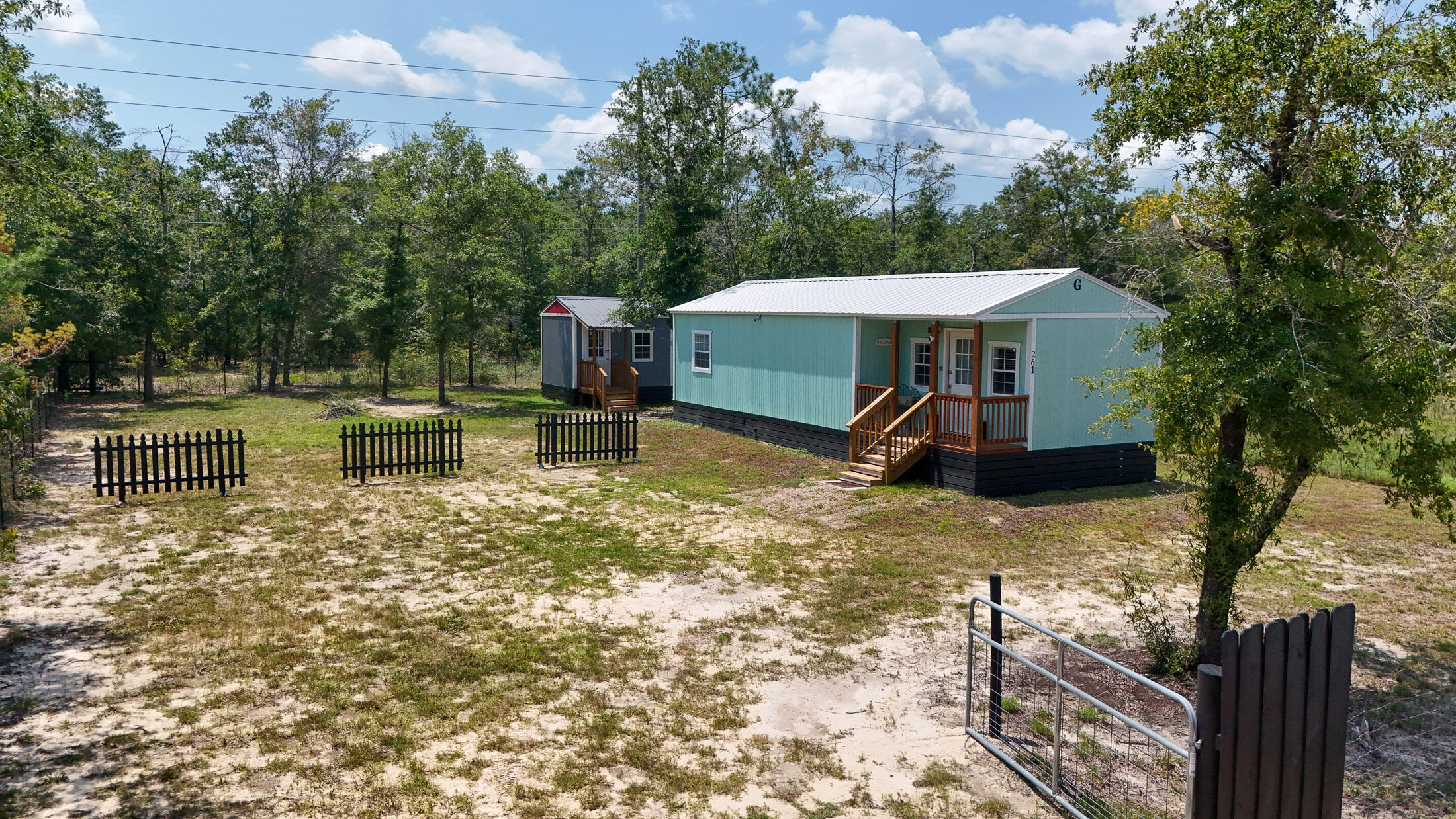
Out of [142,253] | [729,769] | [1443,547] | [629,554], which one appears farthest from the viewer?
[142,253]

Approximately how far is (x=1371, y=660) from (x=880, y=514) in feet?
22.4

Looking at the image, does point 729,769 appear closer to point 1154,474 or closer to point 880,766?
point 880,766

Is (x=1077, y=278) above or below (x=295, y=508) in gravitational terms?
above

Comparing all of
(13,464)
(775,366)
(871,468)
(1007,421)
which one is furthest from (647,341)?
(13,464)

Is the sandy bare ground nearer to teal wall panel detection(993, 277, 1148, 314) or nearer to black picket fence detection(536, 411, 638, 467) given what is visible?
teal wall panel detection(993, 277, 1148, 314)

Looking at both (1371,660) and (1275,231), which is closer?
(1275,231)

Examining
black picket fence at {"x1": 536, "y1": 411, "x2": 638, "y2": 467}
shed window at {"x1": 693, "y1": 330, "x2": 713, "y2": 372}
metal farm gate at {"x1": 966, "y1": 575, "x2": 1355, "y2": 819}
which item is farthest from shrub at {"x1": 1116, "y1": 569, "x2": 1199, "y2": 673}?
shed window at {"x1": 693, "y1": 330, "x2": 713, "y2": 372}

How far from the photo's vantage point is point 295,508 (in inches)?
549

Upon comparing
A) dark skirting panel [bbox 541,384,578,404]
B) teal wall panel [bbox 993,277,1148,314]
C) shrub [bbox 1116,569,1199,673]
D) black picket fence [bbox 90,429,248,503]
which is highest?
teal wall panel [bbox 993,277,1148,314]

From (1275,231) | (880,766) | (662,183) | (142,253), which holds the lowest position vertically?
(880,766)

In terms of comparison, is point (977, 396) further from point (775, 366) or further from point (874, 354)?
point (775, 366)

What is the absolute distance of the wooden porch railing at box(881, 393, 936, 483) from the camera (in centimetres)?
1603

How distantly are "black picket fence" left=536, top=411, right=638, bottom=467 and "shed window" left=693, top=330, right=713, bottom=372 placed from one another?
466 centimetres

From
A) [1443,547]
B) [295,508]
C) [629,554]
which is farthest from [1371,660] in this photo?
[295,508]
